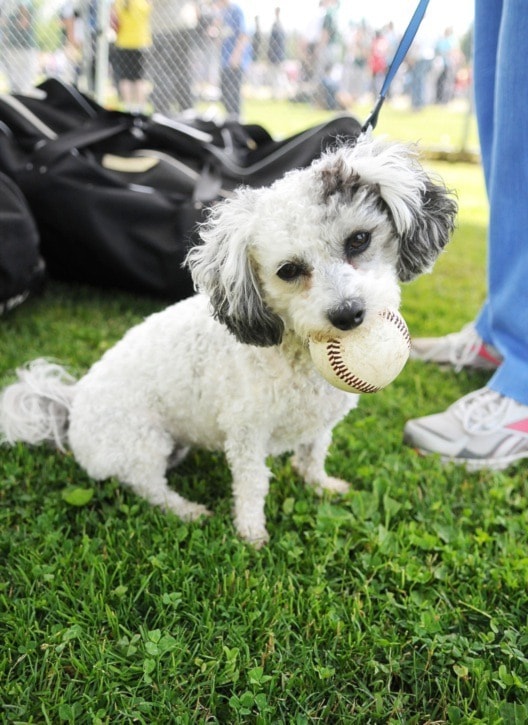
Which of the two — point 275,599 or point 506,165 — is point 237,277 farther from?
point 506,165

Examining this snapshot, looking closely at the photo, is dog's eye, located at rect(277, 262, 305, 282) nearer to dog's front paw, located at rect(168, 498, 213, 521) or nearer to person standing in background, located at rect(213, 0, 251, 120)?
dog's front paw, located at rect(168, 498, 213, 521)

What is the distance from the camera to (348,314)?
172 centimetres

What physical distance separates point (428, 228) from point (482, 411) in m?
1.19

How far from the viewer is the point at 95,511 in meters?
2.33

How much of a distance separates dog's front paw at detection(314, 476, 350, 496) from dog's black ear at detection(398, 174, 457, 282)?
97 centimetres

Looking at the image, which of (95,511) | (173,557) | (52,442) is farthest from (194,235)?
(173,557)

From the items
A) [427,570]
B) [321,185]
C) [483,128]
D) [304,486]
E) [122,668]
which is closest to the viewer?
[122,668]

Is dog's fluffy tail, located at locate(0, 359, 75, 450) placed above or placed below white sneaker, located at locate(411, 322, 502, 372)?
below

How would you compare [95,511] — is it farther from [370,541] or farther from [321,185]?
[321,185]

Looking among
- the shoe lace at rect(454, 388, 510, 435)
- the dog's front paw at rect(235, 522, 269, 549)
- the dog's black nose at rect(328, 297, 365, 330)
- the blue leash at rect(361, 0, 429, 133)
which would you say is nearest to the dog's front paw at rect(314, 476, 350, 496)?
the dog's front paw at rect(235, 522, 269, 549)

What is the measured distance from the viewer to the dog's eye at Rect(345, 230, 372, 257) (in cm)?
186

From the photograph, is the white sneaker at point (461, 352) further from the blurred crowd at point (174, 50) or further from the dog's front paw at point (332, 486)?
the blurred crowd at point (174, 50)

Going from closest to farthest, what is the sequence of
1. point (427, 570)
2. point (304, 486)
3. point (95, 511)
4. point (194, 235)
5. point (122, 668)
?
1. point (122, 668)
2. point (427, 570)
3. point (95, 511)
4. point (304, 486)
5. point (194, 235)

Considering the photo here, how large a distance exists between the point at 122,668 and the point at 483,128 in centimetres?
263
